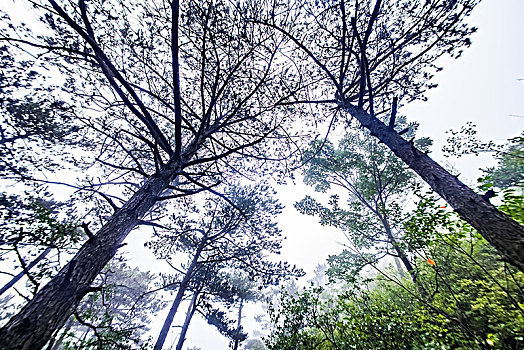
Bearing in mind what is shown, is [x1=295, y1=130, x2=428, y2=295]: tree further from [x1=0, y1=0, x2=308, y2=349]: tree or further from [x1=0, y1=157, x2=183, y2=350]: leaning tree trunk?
[x1=0, y1=157, x2=183, y2=350]: leaning tree trunk

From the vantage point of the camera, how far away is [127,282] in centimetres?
2111

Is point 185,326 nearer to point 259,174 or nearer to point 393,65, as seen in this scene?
point 259,174

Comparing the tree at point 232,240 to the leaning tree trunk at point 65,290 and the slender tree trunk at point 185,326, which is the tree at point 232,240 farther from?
the leaning tree trunk at point 65,290

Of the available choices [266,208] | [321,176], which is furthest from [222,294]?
[321,176]

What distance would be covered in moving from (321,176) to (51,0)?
875 cm

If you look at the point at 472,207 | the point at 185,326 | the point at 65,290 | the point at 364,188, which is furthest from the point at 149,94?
the point at 185,326

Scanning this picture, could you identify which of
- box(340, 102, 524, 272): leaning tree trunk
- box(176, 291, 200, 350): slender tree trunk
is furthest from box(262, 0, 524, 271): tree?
box(176, 291, 200, 350): slender tree trunk

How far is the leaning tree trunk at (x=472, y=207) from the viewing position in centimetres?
174

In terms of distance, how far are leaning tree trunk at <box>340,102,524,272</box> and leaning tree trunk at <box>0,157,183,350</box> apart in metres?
3.86

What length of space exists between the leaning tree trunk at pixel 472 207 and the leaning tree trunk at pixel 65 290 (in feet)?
12.7

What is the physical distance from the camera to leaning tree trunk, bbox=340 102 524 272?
5.70ft

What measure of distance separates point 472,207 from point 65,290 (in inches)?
164

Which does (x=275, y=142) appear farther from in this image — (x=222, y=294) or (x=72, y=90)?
(x=222, y=294)

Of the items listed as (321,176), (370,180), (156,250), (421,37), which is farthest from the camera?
(321,176)
